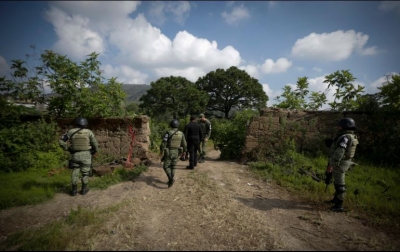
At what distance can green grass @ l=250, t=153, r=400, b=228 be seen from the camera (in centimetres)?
403

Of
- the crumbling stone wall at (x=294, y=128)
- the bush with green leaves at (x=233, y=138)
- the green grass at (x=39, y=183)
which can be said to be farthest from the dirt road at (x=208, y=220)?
the bush with green leaves at (x=233, y=138)

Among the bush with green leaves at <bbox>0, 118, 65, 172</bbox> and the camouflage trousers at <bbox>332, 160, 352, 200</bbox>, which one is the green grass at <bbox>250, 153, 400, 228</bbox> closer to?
the camouflage trousers at <bbox>332, 160, 352, 200</bbox>

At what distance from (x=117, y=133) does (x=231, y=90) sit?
83.3ft

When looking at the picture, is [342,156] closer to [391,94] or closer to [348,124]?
[348,124]

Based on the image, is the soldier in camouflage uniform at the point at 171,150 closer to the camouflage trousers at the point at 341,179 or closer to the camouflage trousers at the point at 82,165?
the camouflage trousers at the point at 82,165

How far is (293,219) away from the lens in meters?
3.78

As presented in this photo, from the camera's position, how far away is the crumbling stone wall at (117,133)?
7332mm

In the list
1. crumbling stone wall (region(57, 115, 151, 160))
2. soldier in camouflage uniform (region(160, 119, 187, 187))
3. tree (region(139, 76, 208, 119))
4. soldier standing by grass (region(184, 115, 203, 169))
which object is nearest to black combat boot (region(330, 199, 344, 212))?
soldier in camouflage uniform (region(160, 119, 187, 187))

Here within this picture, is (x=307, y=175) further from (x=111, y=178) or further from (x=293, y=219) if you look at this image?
(x=111, y=178)

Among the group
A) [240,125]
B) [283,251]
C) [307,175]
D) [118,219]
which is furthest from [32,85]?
[307,175]

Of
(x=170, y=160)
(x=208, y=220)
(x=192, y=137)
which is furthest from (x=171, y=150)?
(x=208, y=220)

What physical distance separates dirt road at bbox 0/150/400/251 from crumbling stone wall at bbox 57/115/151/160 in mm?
2094

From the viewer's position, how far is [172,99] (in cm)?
2984

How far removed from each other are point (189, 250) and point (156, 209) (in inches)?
58.5
